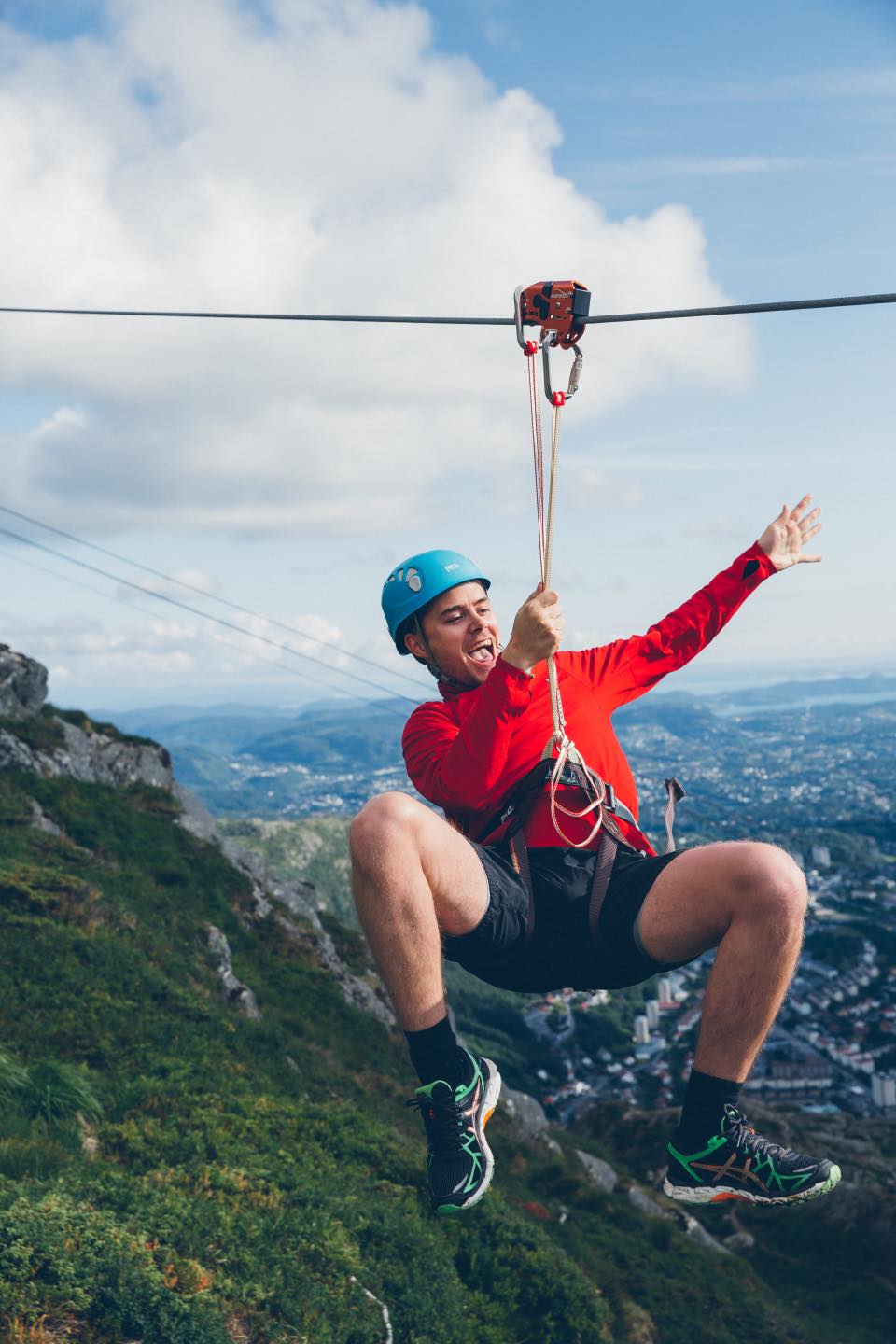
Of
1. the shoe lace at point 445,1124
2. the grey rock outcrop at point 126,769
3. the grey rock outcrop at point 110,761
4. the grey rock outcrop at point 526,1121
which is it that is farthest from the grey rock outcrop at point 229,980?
the shoe lace at point 445,1124

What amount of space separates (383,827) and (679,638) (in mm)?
2149

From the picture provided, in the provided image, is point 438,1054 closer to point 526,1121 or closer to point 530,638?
point 530,638

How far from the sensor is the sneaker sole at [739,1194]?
4.19 metres

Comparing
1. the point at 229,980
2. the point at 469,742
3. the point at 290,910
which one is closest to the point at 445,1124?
the point at 469,742

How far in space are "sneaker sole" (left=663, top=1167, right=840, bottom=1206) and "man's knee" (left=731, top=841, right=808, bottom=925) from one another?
1.16 m

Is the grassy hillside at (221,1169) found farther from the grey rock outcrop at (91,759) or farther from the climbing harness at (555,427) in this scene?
the climbing harness at (555,427)

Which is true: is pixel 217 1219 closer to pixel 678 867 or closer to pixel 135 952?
pixel 135 952

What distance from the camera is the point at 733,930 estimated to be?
419 cm

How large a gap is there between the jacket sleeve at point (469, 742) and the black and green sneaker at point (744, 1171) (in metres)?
1.79

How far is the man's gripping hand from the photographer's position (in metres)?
4.07

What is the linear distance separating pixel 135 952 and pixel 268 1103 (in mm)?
5022

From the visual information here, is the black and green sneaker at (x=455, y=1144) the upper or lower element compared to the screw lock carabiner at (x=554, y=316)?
lower

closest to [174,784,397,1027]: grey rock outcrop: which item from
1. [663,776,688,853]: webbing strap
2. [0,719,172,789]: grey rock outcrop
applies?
[0,719,172,789]: grey rock outcrop

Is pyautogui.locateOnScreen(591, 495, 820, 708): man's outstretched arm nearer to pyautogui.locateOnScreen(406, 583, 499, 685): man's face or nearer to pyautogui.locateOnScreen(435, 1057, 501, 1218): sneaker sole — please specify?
pyautogui.locateOnScreen(406, 583, 499, 685): man's face
